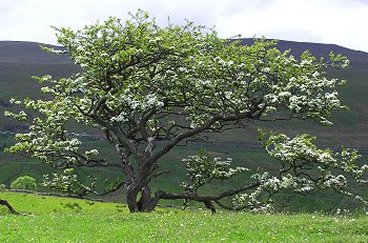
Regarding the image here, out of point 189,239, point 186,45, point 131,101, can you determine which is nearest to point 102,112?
point 131,101

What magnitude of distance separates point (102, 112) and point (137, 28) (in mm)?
7018

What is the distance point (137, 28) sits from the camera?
1296 inches

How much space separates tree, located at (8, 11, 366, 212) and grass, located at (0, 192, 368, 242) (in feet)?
24.7

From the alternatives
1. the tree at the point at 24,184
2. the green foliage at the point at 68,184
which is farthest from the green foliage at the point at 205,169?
the tree at the point at 24,184

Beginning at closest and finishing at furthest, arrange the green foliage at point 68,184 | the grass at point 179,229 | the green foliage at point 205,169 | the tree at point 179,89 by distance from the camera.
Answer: the grass at point 179,229 → the tree at point 179,89 → the green foliage at point 68,184 → the green foliage at point 205,169

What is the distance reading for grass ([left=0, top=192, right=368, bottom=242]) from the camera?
21.5 m

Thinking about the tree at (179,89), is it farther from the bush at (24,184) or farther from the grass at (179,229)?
the bush at (24,184)

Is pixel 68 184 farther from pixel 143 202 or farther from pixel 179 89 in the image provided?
pixel 179 89

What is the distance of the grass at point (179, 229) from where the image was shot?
21.5 metres

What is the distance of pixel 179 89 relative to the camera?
3478 centimetres

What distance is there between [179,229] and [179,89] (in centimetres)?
1308

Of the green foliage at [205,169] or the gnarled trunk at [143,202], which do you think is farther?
the green foliage at [205,169]

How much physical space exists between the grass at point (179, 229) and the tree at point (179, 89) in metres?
7.53

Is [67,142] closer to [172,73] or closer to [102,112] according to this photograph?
[102,112]
